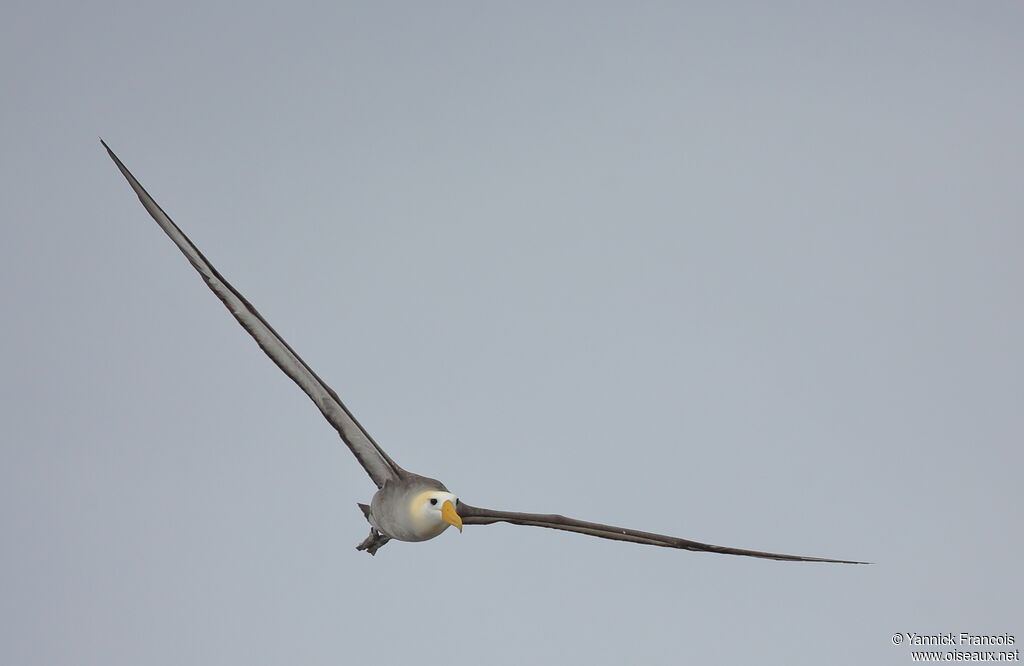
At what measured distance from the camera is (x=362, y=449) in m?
19.1

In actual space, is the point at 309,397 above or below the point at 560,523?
above

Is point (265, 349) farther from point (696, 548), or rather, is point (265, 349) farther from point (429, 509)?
point (696, 548)

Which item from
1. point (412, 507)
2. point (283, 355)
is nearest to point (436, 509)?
point (412, 507)

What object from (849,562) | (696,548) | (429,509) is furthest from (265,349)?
(849,562)

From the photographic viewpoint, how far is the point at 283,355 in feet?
61.6

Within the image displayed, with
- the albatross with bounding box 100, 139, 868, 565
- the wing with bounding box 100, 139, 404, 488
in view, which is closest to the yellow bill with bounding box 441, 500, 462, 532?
the albatross with bounding box 100, 139, 868, 565

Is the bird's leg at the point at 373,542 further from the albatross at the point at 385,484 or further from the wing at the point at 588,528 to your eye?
the wing at the point at 588,528

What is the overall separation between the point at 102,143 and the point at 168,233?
1.51 metres

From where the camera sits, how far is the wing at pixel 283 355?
1809cm

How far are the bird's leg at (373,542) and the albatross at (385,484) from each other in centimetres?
17

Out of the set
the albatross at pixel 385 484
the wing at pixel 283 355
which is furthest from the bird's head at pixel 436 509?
the wing at pixel 283 355

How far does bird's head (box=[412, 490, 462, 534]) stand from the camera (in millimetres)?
17797

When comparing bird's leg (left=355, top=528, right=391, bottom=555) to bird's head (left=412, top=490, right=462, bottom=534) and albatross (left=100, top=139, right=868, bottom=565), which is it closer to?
albatross (left=100, top=139, right=868, bottom=565)

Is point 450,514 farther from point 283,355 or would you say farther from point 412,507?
point 283,355
